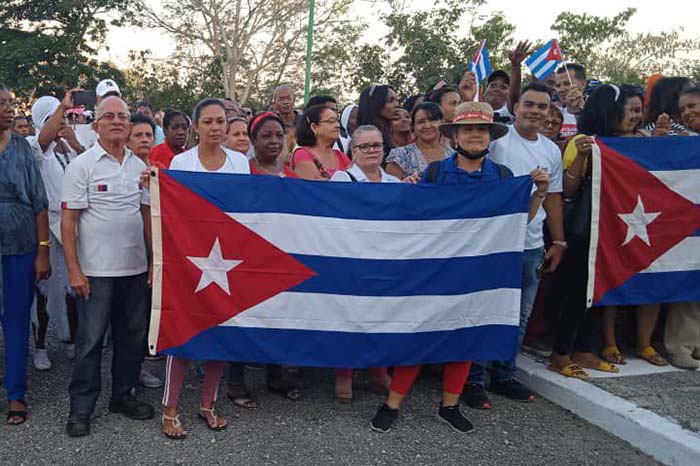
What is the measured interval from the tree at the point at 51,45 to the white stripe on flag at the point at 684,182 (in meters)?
25.4

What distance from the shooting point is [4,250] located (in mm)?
4082

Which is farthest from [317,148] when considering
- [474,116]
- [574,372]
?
[574,372]

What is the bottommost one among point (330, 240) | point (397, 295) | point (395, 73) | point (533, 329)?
point (533, 329)

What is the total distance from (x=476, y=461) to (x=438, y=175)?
1804mm

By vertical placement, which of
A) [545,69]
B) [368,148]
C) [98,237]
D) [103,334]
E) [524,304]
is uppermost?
[545,69]

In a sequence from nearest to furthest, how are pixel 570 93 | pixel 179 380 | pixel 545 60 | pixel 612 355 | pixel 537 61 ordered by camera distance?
pixel 179 380
pixel 612 355
pixel 570 93
pixel 545 60
pixel 537 61

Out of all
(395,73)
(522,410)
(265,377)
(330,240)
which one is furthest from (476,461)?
(395,73)

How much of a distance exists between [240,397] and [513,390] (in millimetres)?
1980

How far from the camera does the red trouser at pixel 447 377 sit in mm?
4145

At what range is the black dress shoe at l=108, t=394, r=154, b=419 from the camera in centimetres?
418

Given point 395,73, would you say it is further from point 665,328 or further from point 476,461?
point 476,461

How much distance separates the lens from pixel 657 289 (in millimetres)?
4973

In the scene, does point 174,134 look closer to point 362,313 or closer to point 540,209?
point 362,313

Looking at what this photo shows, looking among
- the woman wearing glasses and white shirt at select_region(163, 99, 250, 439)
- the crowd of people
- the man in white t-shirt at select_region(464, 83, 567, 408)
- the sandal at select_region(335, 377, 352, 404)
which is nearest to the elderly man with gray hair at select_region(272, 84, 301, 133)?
the crowd of people
